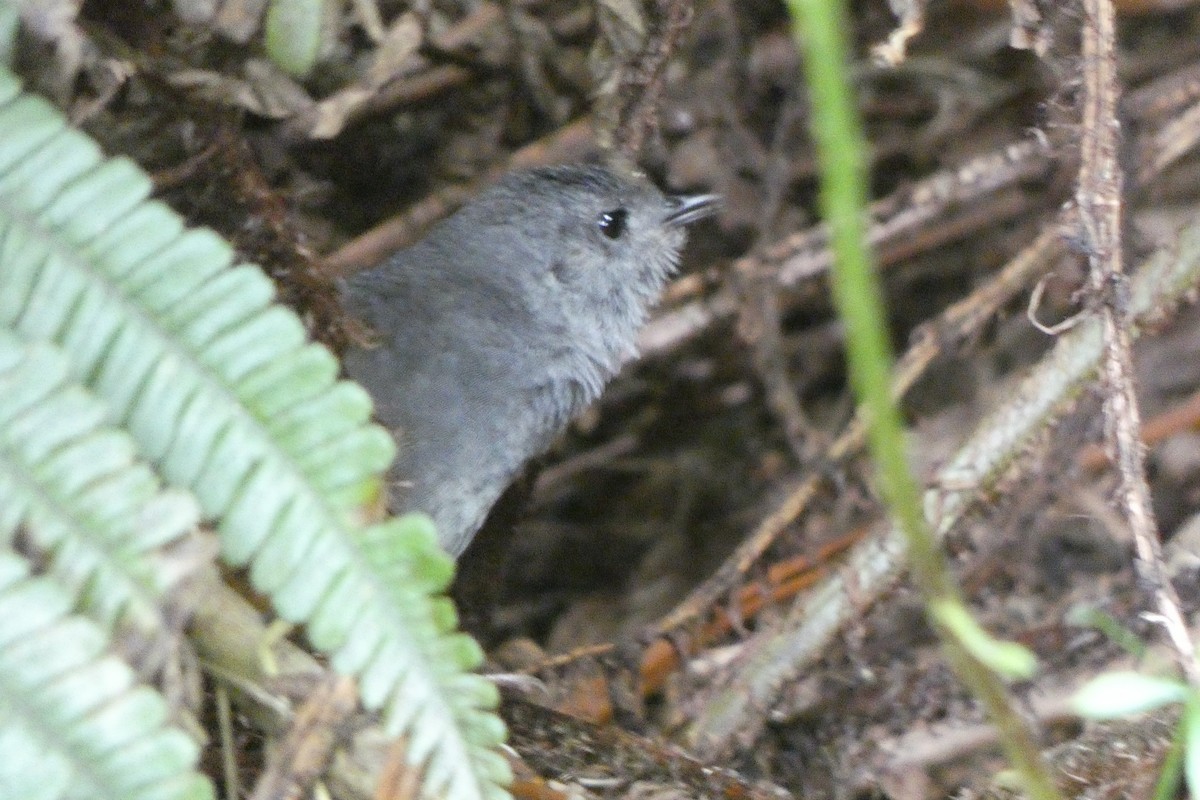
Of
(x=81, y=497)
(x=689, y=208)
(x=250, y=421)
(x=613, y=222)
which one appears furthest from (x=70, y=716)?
(x=689, y=208)

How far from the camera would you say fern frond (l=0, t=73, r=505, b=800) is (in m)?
1.43

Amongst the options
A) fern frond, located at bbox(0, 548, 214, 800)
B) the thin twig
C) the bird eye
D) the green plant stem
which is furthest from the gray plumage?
the green plant stem

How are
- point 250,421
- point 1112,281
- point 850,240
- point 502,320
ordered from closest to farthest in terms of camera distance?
point 850,240 → point 250,421 → point 1112,281 → point 502,320

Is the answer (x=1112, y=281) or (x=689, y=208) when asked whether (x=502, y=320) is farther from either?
(x=1112, y=281)

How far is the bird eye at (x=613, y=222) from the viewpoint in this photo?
274 cm

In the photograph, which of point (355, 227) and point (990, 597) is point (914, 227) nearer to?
point (990, 597)

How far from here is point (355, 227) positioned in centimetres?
304

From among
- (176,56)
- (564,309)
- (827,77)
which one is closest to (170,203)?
(176,56)

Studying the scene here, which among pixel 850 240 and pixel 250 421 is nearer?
pixel 850 240

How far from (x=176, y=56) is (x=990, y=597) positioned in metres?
1.81

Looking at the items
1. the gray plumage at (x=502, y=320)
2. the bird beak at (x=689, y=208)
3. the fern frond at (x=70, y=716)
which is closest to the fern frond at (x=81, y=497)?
the fern frond at (x=70, y=716)

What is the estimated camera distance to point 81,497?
1.37 metres

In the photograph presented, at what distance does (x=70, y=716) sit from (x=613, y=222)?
1694mm

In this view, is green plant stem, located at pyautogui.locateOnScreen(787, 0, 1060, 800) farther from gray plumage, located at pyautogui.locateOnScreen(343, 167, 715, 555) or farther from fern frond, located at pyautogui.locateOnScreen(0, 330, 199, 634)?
gray plumage, located at pyautogui.locateOnScreen(343, 167, 715, 555)
